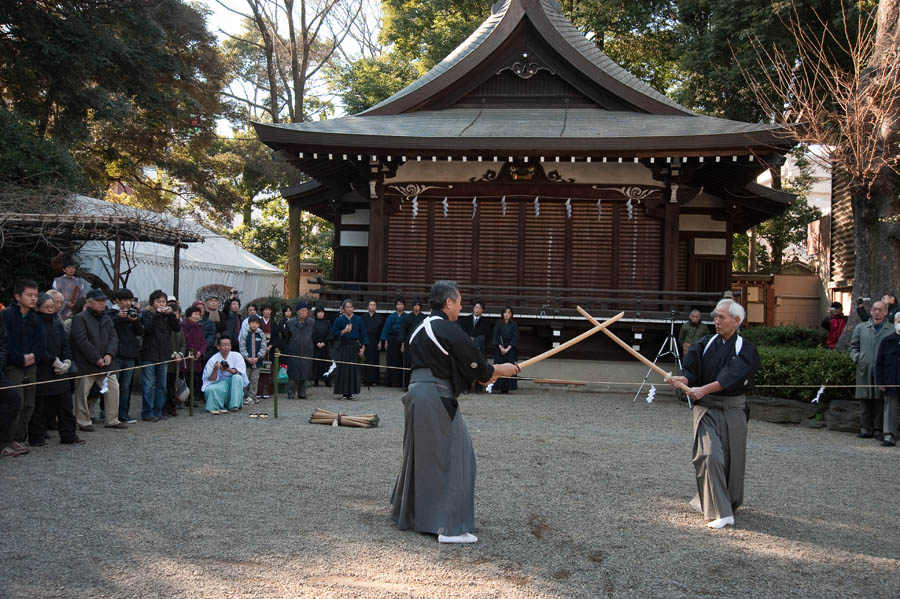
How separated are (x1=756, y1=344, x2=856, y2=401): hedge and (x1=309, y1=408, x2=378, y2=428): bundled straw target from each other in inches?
214

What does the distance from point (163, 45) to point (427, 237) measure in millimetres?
8669

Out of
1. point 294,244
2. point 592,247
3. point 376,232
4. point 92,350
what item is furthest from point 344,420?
point 294,244

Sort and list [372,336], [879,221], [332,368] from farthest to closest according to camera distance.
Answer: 1. [372,336]
2. [332,368]
3. [879,221]

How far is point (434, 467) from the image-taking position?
462 cm

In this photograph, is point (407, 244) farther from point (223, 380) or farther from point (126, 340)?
point (126, 340)

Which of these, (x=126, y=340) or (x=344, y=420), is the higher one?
(x=126, y=340)

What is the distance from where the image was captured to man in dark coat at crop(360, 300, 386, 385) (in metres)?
12.9

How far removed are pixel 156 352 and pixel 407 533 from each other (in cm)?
557

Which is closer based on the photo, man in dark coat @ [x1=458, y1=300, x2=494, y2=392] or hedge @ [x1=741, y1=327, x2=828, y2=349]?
man in dark coat @ [x1=458, y1=300, x2=494, y2=392]

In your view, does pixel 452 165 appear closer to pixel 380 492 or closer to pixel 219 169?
pixel 380 492

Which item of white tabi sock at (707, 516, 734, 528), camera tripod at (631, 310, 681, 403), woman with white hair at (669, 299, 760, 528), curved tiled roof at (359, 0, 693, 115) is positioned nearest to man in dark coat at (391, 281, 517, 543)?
woman with white hair at (669, 299, 760, 528)

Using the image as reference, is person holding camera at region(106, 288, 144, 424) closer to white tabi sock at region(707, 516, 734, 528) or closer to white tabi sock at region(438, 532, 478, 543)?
white tabi sock at region(438, 532, 478, 543)

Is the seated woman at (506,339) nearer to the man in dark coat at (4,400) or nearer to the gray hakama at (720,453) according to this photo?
the gray hakama at (720,453)

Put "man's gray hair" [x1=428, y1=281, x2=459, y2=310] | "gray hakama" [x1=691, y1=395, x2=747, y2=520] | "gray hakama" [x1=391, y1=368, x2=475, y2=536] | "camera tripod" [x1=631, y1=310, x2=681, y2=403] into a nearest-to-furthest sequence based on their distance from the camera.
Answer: "gray hakama" [x1=391, y1=368, x2=475, y2=536] → "man's gray hair" [x1=428, y1=281, x2=459, y2=310] → "gray hakama" [x1=691, y1=395, x2=747, y2=520] → "camera tripod" [x1=631, y1=310, x2=681, y2=403]
